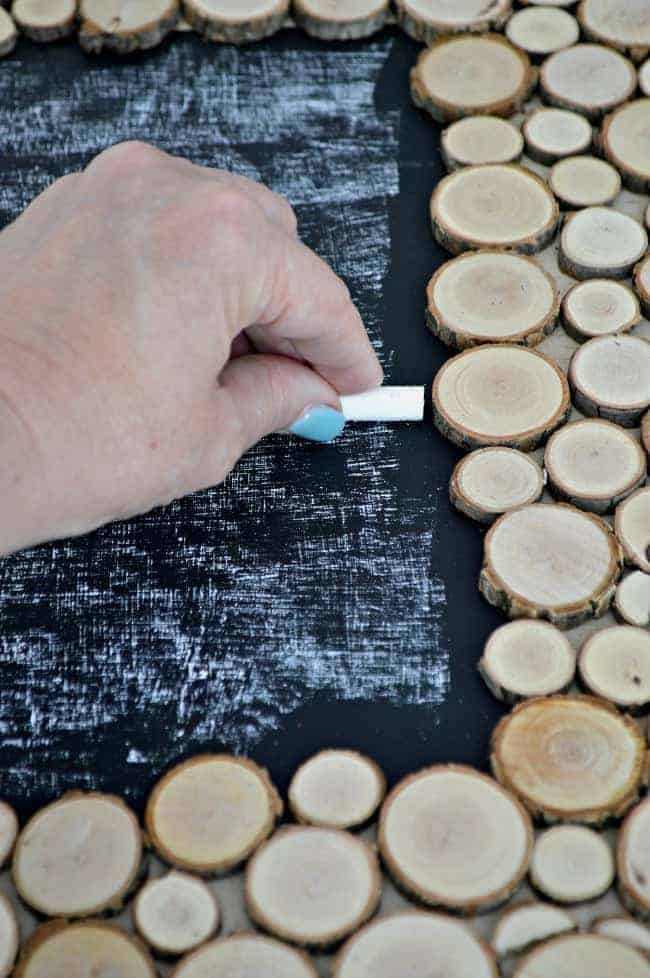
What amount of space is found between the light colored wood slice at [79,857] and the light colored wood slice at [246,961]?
0.40ft

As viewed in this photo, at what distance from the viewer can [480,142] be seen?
7.23 feet

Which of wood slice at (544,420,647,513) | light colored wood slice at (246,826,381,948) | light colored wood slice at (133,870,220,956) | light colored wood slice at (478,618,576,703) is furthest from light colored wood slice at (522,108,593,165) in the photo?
light colored wood slice at (133,870,220,956)

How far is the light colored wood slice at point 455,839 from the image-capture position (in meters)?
1.37

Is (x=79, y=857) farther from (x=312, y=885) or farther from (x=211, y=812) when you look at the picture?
(x=312, y=885)

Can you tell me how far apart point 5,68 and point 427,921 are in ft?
6.14

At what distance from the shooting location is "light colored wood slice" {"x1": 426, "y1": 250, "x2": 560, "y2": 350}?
6.30 feet

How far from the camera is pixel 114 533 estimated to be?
5.73ft

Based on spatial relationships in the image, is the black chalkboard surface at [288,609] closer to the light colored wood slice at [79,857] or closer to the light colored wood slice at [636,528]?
the light colored wood slice at [79,857]

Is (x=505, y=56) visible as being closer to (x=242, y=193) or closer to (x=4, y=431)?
(x=242, y=193)

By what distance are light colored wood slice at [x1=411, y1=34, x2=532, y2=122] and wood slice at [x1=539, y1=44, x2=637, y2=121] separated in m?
0.05

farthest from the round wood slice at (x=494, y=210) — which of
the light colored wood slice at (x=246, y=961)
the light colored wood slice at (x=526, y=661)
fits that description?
the light colored wood slice at (x=246, y=961)

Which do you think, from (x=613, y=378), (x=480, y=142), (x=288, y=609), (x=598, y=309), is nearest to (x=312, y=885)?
(x=288, y=609)

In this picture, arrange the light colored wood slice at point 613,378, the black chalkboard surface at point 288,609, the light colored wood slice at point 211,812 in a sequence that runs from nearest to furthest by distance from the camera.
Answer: the light colored wood slice at point 211,812 → the black chalkboard surface at point 288,609 → the light colored wood slice at point 613,378

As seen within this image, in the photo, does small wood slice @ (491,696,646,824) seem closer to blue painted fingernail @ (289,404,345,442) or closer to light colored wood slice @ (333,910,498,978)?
light colored wood slice @ (333,910,498,978)
